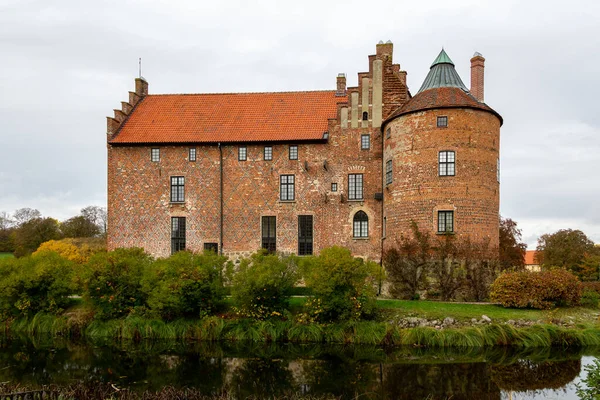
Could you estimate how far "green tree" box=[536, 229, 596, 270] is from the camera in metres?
41.8

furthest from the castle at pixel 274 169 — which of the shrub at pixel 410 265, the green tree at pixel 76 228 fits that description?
the green tree at pixel 76 228

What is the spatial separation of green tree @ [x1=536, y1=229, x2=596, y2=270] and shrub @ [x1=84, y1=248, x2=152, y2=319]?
32831mm

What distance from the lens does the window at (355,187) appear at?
2377 cm

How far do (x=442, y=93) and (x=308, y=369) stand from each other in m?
12.7

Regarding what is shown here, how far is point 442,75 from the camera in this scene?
21.6m

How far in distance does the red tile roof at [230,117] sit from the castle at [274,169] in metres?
0.07

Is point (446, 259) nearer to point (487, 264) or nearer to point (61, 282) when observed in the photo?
point (487, 264)

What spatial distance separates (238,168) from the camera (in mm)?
24672

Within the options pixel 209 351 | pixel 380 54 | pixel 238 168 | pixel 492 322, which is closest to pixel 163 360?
pixel 209 351

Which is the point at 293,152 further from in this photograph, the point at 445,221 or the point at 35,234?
the point at 35,234

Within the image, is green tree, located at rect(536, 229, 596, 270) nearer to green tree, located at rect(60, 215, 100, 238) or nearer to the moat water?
the moat water

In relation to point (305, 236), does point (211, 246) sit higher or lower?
lower

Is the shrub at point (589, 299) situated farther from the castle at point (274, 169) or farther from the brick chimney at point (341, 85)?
the brick chimney at point (341, 85)

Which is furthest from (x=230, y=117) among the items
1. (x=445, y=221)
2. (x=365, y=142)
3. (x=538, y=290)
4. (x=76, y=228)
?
(x=76, y=228)
